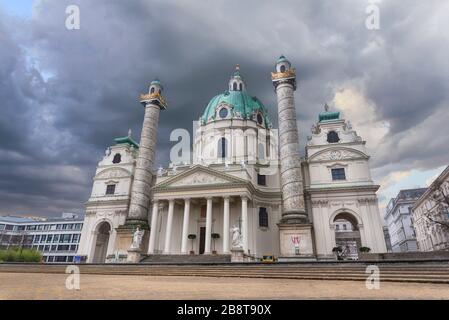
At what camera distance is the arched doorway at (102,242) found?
116ft

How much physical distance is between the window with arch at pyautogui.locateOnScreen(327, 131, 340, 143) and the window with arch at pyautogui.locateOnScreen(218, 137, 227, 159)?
46.2ft

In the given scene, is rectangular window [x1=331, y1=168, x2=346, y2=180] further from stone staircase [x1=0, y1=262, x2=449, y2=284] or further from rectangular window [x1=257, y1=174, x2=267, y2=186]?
stone staircase [x1=0, y1=262, x2=449, y2=284]

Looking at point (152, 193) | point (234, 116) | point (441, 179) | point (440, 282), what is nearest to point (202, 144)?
point (234, 116)

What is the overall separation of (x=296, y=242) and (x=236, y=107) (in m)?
23.8

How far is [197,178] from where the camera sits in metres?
29.9

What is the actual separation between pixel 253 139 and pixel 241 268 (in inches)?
1077

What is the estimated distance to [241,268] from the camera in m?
14.2

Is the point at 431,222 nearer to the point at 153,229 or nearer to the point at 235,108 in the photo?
the point at 235,108

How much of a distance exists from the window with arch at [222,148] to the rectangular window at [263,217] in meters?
10.5

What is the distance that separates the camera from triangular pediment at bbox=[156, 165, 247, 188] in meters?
29.1

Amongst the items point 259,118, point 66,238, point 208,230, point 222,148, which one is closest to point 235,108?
point 259,118

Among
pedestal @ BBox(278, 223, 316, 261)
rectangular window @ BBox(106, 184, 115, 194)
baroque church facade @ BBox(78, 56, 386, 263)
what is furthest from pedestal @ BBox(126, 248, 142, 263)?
rectangular window @ BBox(106, 184, 115, 194)

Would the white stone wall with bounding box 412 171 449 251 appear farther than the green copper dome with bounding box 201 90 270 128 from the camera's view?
No
